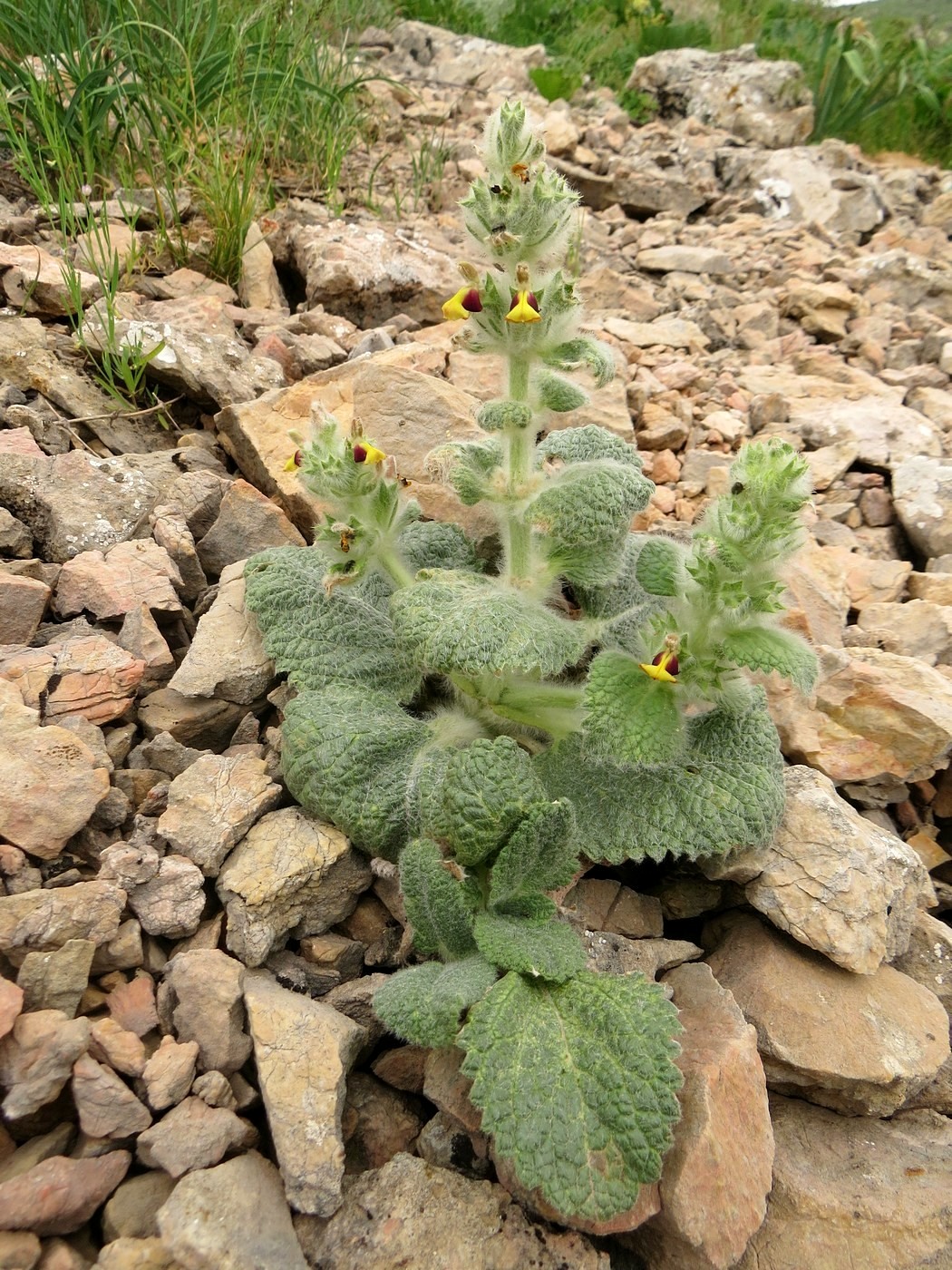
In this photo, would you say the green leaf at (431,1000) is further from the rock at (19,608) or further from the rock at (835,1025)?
the rock at (19,608)

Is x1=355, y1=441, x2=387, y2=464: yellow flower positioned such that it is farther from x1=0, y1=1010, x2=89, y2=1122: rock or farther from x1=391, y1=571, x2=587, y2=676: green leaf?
x1=0, y1=1010, x2=89, y2=1122: rock

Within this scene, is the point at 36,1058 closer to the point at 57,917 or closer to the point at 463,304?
the point at 57,917

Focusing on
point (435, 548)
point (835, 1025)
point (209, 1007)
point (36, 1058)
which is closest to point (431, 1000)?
point (209, 1007)

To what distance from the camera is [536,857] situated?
1971mm

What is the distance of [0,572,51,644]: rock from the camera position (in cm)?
237

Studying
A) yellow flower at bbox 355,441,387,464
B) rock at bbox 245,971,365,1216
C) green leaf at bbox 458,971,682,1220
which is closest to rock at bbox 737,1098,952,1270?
green leaf at bbox 458,971,682,1220

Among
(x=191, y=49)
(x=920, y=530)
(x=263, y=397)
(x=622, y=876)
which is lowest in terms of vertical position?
(x=622, y=876)

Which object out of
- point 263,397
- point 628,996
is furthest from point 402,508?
point 628,996

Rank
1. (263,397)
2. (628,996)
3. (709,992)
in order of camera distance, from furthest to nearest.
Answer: (263,397) < (709,992) < (628,996)

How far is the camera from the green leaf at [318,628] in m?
2.51

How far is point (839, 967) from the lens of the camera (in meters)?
2.10

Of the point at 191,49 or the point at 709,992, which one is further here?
the point at 191,49

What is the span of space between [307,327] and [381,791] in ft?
8.72

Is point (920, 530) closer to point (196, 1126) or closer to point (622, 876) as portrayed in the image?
point (622, 876)
